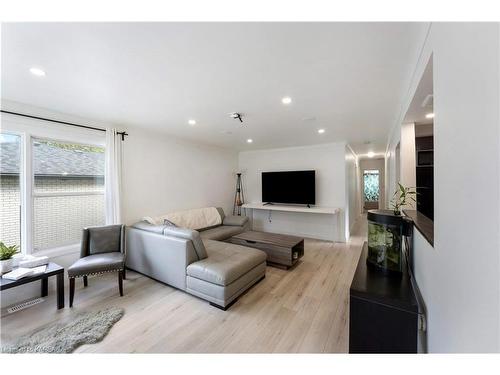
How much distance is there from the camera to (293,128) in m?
3.59

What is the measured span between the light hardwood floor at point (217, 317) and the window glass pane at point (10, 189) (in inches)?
36.7

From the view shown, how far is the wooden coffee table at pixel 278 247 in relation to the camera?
3250mm

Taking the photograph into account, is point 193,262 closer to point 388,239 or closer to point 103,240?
point 103,240

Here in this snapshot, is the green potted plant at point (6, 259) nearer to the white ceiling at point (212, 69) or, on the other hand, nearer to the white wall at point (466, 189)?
the white ceiling at point (212, 69)

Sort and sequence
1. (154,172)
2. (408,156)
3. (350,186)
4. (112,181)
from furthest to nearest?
(350,186)
(154,172)
(112,181)
(408,156)

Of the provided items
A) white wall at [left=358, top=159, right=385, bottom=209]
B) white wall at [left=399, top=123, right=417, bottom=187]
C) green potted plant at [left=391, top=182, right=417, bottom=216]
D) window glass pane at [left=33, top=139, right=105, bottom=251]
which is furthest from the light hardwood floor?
white wall at [left=358, top=159, right=385, bottom=209]

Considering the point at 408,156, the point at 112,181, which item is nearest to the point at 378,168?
the point at 408,156

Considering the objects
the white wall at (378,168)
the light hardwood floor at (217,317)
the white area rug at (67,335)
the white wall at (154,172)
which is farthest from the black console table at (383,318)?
the white wall at (378,168)

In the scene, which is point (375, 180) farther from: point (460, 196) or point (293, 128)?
point (460, 196)

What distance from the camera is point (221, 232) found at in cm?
414

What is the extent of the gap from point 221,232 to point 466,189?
3796 millimetres

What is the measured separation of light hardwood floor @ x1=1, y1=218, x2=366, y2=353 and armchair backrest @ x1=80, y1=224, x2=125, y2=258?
47 cm

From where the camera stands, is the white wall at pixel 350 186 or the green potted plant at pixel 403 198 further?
the white wall at pixel 350 186
